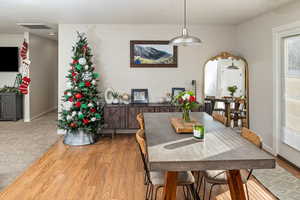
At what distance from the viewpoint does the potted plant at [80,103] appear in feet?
15.4

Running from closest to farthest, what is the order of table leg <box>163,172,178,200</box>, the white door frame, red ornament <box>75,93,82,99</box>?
table leg <box>163,172,178,200</box> < the white door frame < red ornament <box>75,93,82,99</box>

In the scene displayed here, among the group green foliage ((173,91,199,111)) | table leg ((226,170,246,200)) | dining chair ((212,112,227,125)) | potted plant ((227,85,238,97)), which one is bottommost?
table leg ((226,170,246,200))

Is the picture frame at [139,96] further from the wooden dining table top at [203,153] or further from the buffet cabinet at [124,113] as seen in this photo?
the wooden dining table top at [203,153]

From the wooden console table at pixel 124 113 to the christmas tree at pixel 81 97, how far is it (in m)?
0.34

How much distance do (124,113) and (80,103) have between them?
97 cm

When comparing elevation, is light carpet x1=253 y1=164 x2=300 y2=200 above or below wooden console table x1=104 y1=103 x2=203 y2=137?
below

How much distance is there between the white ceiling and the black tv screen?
218cm

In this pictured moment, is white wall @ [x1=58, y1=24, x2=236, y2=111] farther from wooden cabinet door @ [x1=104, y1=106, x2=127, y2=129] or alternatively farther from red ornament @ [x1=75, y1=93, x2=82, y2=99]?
red ornament @ [x1=75, y1=93, x2=82, y2=99]

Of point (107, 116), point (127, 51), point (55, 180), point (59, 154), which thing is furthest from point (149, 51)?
point (55, 180)

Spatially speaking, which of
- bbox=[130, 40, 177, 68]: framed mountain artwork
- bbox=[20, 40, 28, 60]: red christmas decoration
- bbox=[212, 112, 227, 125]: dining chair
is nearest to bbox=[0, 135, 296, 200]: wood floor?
bbox=[212, 112, 227, 125]: dining chair

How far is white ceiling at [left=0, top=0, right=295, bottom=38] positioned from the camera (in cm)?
381

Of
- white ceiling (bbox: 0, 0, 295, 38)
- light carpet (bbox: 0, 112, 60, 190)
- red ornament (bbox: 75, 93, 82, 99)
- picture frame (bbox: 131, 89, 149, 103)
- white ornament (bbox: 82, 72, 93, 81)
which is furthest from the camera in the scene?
picture frame (bbox: 131, 89, 149, 103)

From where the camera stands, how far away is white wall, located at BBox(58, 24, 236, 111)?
18.0ft

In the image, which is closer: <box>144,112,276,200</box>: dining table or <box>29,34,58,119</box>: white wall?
<box>144,112,276,200</box>: dining table
